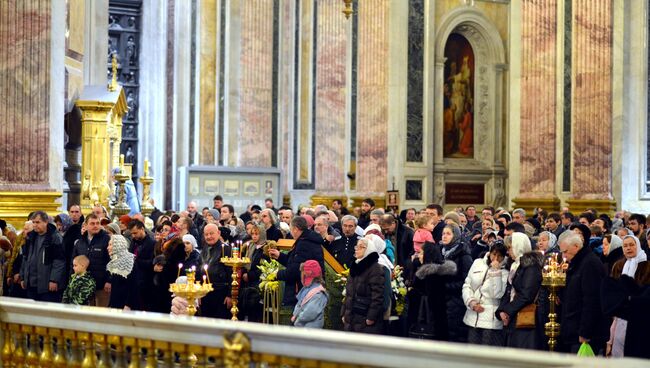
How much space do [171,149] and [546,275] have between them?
20540 millimetres

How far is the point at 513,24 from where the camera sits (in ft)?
87.8

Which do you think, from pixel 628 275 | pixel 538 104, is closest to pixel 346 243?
pixel 628 275

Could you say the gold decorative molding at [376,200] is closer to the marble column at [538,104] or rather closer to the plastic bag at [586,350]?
the marble column at [538,104]

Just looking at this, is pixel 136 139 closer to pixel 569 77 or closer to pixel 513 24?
pixel 513 24

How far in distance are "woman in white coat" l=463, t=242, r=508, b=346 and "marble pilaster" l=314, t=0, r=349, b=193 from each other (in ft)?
52.7

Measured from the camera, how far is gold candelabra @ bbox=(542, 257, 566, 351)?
33.2 ft

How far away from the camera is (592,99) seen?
22016mm

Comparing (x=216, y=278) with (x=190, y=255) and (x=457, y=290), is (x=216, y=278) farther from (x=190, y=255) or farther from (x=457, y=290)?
(x=457, y=290)

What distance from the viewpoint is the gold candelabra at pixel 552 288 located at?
1013 centimetres

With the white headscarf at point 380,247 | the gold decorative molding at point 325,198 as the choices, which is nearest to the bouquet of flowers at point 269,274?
the white headscarf at point 380,247

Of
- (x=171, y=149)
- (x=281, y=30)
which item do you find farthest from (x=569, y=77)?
(x=171, y=149)

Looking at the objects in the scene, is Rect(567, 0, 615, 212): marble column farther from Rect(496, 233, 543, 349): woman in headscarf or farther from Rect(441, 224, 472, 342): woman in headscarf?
Rect(496, 233, 543, 349): woman in headscarf

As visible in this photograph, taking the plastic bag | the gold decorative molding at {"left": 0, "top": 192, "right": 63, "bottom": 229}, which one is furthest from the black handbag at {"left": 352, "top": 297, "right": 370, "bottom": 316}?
the gold decorative molding at {"left": 0, "top": 192, "right": 63, "bottom": 229}

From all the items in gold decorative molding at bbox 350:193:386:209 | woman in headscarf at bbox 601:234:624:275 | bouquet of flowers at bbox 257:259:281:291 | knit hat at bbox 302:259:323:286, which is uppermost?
gold decorative molding at bbox 350:193:386:209
